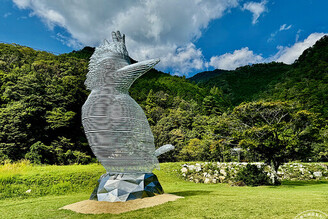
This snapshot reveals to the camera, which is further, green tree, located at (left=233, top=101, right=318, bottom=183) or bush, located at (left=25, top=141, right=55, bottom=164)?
bush, located at (left=25, top=141, right=55, bottom=164)

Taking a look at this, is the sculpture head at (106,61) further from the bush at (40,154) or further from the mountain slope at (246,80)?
the mountain slope at (246,80)

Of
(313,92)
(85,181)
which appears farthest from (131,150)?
(313,92)

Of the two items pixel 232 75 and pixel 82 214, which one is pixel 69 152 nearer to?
pixel 82 214

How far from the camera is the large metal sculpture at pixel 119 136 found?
559 centimetres

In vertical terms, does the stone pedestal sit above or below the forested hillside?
below

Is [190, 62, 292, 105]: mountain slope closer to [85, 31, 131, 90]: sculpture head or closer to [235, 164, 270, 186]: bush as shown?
[235, 164, 270, 186]: bush

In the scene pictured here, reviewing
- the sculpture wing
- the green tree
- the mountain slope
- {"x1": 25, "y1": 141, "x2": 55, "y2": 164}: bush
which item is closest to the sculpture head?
the sculpture wing

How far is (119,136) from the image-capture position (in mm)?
5723

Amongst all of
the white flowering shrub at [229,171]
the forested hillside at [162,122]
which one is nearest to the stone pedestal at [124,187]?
the forested hillside at [162,122]

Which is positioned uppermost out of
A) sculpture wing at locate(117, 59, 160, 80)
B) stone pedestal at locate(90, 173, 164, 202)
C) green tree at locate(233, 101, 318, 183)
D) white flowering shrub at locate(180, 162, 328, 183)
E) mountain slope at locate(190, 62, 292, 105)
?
mountain slope at locate(190, 62, 292, 105)

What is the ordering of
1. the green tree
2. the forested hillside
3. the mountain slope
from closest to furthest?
the green tree, the forested hillside, the mountain slope

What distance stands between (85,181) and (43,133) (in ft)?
43.4

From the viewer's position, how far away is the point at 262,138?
11.5 metres

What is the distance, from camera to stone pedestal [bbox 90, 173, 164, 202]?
541 centimetres
